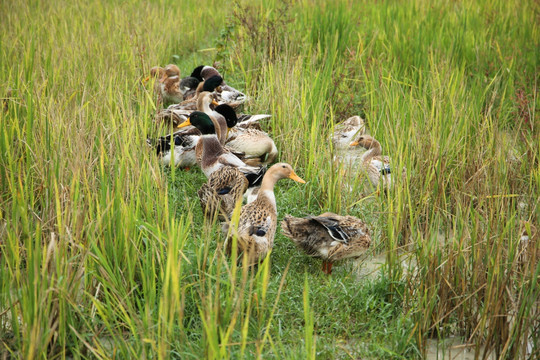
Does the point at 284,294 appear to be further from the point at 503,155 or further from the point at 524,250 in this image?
the point at 503,155

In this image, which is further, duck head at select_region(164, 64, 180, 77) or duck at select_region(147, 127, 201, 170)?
duck head at select_region(164, 64, 180, 77)

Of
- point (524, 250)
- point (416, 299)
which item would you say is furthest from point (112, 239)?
point (524, 250)

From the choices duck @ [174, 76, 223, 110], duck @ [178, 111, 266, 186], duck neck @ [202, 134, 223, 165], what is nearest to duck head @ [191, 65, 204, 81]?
duck @ [174, 76, 223, 110]

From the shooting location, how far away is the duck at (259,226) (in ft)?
12.2

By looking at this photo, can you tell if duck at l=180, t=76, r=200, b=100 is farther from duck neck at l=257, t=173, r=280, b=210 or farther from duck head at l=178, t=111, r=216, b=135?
duck neck at l=257, t=173, r=280, b=210

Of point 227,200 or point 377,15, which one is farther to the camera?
point 377,15

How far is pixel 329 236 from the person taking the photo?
3.85 meters

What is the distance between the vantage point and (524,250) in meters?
3.37

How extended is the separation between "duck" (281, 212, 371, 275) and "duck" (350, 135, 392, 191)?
0.93m

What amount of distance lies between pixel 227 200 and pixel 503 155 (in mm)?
2146

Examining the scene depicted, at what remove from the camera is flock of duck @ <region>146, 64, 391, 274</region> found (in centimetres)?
386

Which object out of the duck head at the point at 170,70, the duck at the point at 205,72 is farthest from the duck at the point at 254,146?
the duck head at the point at 170,70

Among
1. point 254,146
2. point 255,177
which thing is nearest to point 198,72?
point 254,146

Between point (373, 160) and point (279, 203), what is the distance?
1.02 metres
